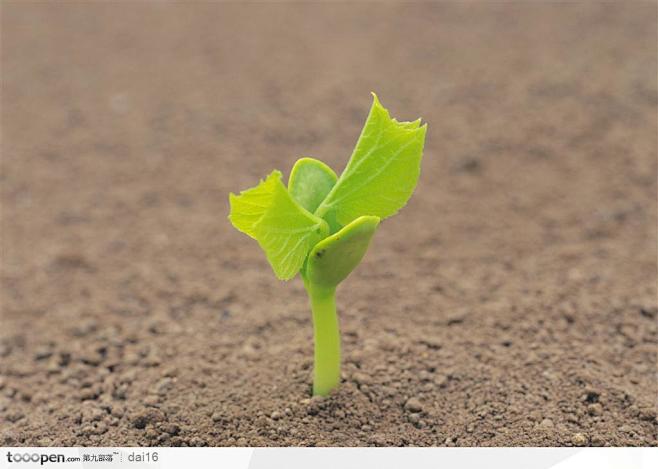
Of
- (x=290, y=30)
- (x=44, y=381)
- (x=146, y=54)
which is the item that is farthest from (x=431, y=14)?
(x=44, y=381)

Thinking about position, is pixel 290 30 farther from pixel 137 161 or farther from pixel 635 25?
pixel 635 25

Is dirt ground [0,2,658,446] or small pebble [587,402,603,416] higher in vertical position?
dirt ground [0,2,658,446]

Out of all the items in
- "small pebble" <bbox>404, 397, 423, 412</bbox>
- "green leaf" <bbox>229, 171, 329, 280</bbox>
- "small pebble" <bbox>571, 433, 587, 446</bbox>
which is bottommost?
"small pebble" <bbox>571, 433, 587, 446</bbox>

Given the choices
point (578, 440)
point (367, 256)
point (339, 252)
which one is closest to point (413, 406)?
point (578, 440)

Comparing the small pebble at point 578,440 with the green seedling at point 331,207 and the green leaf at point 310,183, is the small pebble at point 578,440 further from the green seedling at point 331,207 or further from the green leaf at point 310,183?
the green leaf at point 310,183

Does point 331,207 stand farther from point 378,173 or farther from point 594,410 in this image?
point 594,410

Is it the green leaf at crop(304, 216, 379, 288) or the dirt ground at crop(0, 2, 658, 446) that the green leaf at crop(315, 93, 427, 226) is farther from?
the dirt ground at crop(0, 2, 658, 446)
